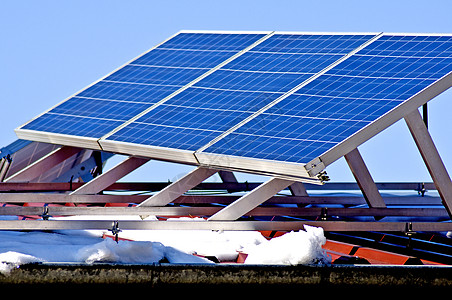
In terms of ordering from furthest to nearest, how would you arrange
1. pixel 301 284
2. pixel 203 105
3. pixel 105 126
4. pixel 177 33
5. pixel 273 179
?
pixel 177 33 < pixel 105 126 < pixel 203 105 < pixel 273 179 < pixel 301 284

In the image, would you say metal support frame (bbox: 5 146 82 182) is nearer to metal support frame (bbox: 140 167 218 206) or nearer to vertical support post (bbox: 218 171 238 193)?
vertical support post (bbox: 218 171 238 193)

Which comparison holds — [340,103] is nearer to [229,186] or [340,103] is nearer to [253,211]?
[253,211]

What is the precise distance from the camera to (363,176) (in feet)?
44.8

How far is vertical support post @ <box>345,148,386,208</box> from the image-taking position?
13461mm

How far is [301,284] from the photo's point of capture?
1100 centimetres

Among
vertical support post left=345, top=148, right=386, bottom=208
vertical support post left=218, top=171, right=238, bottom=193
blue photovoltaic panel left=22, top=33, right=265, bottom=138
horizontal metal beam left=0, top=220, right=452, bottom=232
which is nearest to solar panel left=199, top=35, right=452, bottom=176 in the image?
vertical support post left=345, top=148, right=386, bottom=208

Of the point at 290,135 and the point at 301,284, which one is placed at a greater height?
the point at 290,135

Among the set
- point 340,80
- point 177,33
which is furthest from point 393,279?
point 177,33

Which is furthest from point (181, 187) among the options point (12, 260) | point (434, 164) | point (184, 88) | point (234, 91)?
point (434, 164)

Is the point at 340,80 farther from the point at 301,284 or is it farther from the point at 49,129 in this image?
the point at 49,129

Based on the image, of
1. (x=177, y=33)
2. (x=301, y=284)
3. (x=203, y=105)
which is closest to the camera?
(x=301, y=284)

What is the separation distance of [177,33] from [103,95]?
3.07m

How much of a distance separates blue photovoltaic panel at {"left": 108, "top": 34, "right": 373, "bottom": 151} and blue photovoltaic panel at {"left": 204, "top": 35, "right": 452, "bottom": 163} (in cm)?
54

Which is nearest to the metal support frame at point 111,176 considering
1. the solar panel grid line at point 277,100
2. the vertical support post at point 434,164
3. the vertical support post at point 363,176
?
the solar panel grid line at point 277,100
